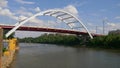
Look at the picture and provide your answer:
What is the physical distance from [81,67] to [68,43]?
65.4 m

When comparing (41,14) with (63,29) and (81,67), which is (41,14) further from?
(81,67)

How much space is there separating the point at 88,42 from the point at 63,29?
14.2 meters

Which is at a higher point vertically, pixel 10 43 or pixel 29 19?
pixel 29 19

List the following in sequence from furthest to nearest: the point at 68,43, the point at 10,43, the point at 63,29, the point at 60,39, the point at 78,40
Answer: the point at 60,39
the point at 68,43
the point at 78,40
the point at 63,29
the point at 10,43

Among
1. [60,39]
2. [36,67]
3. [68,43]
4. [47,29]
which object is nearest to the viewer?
[36,67]

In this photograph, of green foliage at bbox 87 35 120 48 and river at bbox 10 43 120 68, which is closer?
river at bbox 10 43 120 68

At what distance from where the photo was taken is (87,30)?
231 ft

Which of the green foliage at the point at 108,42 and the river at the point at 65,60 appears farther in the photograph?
the green foliage at the point at 108,42

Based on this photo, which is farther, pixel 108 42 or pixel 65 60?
pixel 108 42

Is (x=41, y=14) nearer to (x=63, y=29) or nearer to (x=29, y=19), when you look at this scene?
(x=29, y=19)

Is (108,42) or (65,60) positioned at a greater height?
(65,60)

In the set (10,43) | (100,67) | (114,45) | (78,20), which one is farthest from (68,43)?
(100,67)

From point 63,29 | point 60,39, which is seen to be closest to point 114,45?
point 63,29

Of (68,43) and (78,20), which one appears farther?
(68,43)
